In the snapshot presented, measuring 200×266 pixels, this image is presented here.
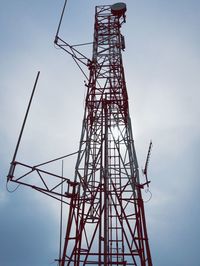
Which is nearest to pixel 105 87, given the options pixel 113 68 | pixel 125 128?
pixel 113 68

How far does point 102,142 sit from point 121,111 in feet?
9.04

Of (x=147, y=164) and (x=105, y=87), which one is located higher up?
(x=105, y=87)

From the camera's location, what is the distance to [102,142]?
15.9 metres

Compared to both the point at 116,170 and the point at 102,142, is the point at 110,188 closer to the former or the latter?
the point at 116,170

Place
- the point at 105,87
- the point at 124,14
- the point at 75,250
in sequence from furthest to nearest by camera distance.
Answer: the point at 124,14, the point at 105,87, the point at 75,250

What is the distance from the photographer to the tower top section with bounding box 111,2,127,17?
21031 millimetres

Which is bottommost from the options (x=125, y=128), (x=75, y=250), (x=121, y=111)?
(x=75, y=250)

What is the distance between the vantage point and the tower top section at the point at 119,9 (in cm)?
2103

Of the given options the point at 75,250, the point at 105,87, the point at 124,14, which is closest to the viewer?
Result: the point at 75,250

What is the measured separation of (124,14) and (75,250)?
53.8 ft

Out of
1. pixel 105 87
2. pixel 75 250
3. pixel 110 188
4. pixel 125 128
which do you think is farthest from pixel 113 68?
pixel 75 250

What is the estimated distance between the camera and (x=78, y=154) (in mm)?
15562

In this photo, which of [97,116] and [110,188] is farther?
[97,116]

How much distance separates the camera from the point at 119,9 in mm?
21047
